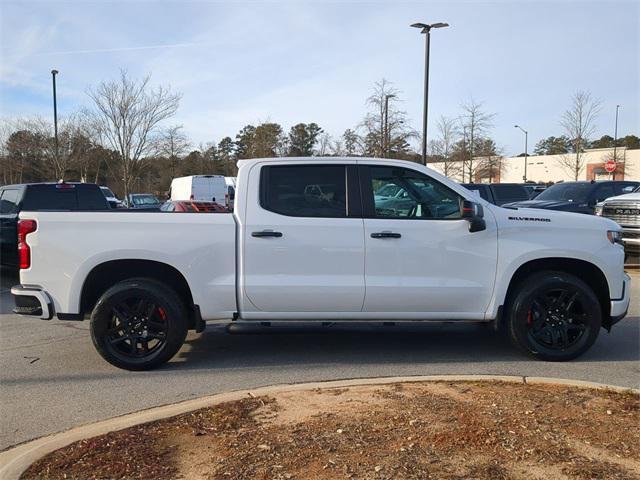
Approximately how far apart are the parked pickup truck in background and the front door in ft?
25.5

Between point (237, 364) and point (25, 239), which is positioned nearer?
point (25, 239)

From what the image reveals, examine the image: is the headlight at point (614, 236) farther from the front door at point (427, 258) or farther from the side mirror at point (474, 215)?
the side mirror at point (474, 215)

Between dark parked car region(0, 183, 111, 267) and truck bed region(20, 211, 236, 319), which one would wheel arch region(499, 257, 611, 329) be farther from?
dark parked car region(0, 183, 111, 267)

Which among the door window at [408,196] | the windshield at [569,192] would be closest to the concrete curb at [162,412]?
the door window at [408,196]

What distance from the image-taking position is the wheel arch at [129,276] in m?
5.34

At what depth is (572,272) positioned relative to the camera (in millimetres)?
5703

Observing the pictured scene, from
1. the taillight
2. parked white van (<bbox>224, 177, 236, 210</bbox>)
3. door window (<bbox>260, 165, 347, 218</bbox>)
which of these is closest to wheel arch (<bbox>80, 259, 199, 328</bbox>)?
the taillight

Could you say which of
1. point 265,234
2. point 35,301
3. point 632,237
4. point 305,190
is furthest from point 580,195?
point 35,301

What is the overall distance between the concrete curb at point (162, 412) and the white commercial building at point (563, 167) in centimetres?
3705

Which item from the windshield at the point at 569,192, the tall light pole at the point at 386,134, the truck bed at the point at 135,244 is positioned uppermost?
the tall light pole at the point at 386,134

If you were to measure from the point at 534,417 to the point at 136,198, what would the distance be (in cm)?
2710

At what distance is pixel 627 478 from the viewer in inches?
121

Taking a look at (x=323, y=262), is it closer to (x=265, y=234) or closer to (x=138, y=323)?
(x=265, y=234)

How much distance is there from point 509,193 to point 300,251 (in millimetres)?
15813
